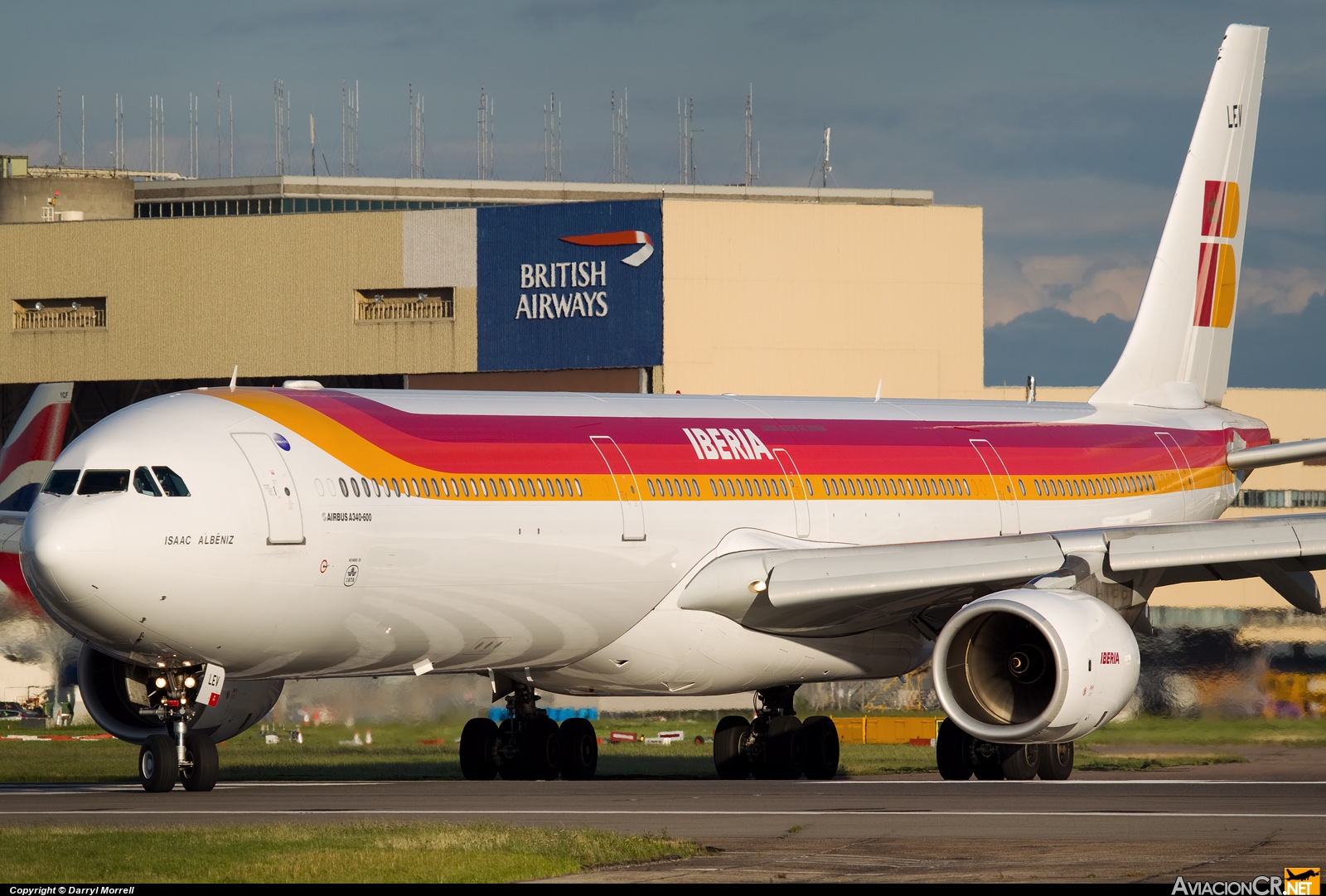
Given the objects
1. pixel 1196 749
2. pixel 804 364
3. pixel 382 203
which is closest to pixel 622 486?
pixel 1196 749

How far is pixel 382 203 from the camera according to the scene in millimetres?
92812

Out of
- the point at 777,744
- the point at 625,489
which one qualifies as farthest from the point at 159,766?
the point at 777,744

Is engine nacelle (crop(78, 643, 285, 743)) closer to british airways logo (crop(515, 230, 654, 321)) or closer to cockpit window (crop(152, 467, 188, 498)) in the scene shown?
cockpit window (crop(152, 467, 188, 498))

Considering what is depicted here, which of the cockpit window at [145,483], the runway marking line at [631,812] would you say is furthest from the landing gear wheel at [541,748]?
the cockpit window at [145,483]

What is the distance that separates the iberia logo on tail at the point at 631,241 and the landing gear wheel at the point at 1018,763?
33993mm

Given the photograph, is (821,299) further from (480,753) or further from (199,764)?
(199,764)

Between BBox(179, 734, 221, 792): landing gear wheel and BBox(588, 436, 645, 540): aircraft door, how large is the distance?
16.6 ft

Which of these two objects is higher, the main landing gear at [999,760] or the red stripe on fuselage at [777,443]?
the red stripe on fuselage at [777,443]

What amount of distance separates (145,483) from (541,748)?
25.9 feet

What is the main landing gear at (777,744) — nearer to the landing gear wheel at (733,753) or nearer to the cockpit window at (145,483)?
the landing gear wheel at (733,753)

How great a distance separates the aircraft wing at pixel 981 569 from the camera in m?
21.0

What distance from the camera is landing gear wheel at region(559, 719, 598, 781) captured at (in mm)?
24484

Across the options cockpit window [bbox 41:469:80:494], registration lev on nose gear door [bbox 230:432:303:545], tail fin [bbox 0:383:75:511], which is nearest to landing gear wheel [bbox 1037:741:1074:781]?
registration lev on nose gear door [bbox 230:432:303:545]
